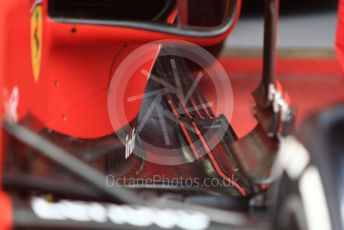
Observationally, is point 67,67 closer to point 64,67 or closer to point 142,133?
point 64,67

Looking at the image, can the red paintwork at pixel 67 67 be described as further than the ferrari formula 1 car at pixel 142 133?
Yes

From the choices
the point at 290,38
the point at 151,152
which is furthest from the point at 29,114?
the point at 290,38

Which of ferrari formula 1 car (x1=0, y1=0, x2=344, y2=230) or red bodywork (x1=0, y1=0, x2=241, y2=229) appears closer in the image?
ferrari formula 1 car (x1=0, y1=0, x2=344, y2=230)

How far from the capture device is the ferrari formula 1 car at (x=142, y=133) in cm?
51

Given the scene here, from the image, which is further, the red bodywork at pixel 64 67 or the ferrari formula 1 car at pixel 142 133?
the red bodywork at pixel 64 67

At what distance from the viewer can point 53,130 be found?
0.87 meters

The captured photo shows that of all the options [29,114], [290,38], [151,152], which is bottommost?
[290,38]

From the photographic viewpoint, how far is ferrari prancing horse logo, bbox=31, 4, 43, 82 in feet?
2.81

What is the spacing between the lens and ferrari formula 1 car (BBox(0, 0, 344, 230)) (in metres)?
0.51

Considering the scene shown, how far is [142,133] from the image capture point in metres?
1.08

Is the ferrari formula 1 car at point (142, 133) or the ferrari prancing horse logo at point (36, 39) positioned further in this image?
the ferrari prancing horse logo at point (36, 39)

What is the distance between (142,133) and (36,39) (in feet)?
0.94

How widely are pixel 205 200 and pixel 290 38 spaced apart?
1668 millimetres

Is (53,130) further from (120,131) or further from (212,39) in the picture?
(212,39)
